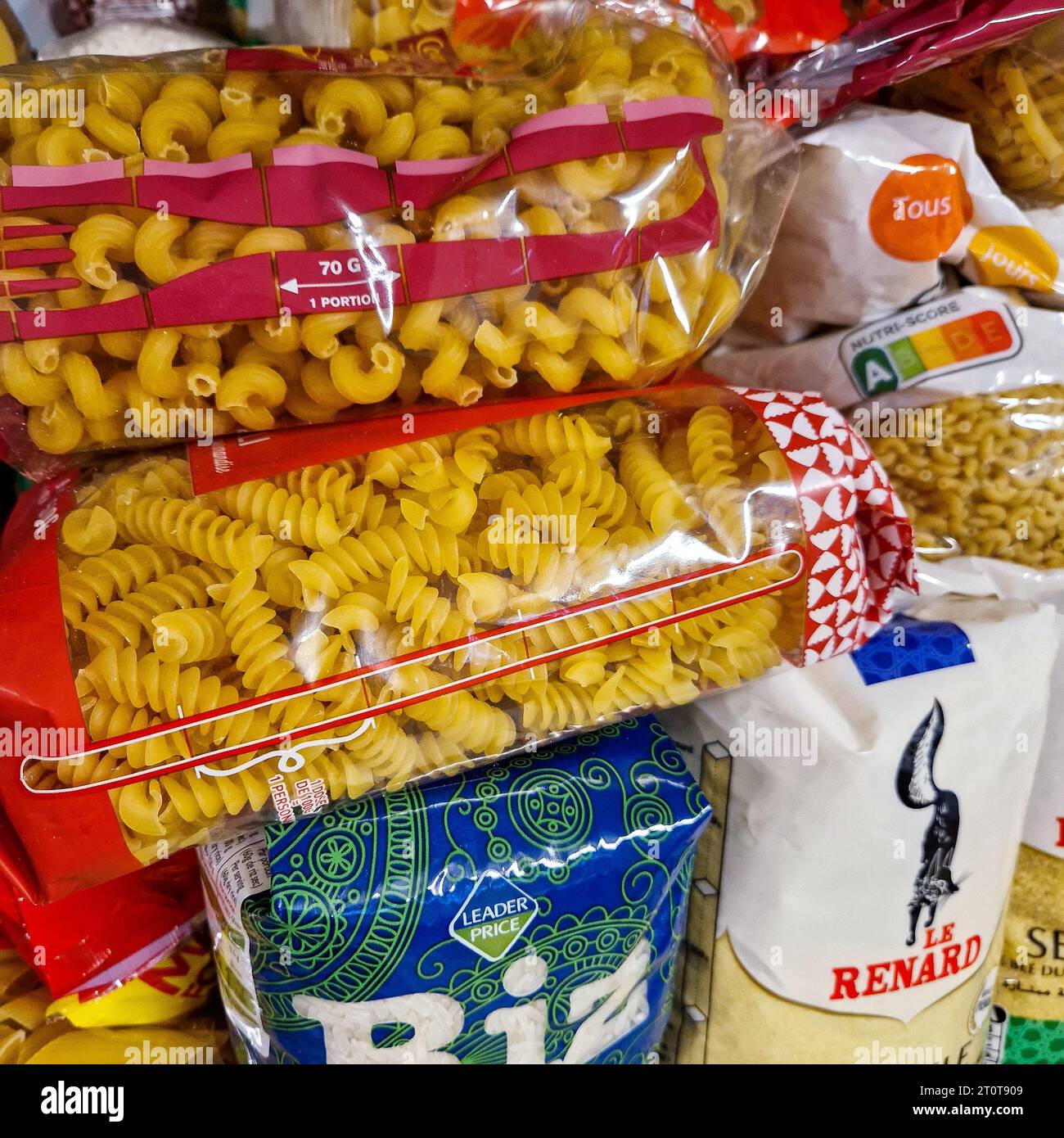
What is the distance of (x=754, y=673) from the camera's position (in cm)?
71

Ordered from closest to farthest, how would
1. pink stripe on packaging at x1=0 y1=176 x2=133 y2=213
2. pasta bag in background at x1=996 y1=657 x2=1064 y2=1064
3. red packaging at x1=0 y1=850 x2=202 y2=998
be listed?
pink stripe on packaging at x1=0 y1=176 x2=133 y2=213
red packaging at x1=0 y1=850 x2=202 y2=998
pasta bag in background at x1=996 y1=657 x2=1064 y2=1064

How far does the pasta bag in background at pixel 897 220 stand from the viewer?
760mm

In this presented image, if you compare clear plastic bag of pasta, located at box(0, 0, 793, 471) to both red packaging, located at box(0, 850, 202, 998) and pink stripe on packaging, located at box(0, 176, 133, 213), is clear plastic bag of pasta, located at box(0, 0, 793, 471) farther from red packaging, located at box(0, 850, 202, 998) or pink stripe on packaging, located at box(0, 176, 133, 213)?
red packaging, located at box(0, 850, 202, 998)

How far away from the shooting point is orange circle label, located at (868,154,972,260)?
29.8 inches

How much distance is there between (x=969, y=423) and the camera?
78cm

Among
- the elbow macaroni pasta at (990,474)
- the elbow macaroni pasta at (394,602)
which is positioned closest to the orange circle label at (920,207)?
the elbow macaroni pasta at (990,474)

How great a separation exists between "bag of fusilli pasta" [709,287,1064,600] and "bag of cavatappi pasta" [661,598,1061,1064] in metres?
0.05

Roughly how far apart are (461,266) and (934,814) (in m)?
0.55

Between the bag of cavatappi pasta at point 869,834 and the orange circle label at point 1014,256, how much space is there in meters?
0.27

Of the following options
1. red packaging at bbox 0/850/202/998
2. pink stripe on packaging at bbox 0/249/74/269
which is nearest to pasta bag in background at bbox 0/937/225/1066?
red packaging at bbox 0/850/202/998

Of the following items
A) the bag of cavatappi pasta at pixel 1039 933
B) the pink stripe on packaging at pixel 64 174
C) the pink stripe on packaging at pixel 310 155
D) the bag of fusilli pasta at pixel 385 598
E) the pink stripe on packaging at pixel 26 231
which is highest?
the pink stripe on packaging at pixel 310 155

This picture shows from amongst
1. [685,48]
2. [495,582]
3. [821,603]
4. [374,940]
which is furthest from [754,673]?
[685,48]

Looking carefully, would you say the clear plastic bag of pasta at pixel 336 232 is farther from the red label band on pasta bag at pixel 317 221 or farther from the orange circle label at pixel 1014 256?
the orange circle label at pixel 1014 256
